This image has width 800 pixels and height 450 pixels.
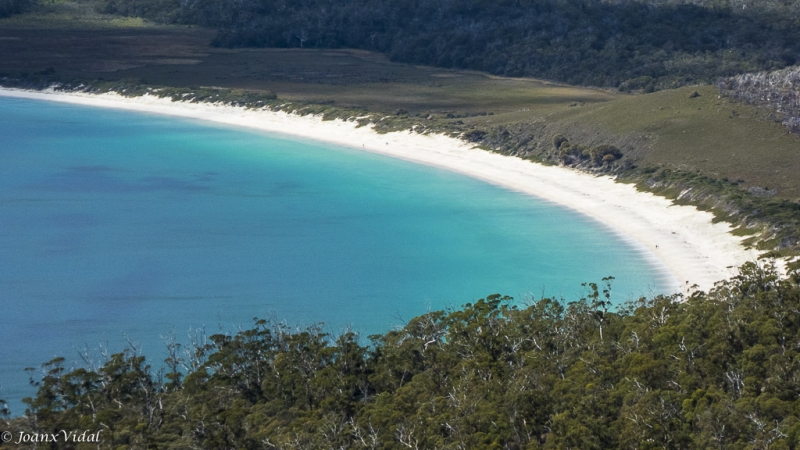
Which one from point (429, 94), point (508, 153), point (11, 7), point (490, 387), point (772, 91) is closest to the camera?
point (490, 387)

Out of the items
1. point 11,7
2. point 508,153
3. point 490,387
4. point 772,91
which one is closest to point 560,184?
point 508,153

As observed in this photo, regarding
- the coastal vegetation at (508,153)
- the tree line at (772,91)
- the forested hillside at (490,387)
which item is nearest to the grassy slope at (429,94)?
the coastal vegetation at (508,153)

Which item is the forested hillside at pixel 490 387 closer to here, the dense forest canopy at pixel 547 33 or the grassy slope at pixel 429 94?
the grassy slope at pixel 429 94

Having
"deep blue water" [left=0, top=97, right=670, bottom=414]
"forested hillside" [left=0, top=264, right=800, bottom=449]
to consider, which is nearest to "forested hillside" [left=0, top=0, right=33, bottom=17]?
"deep blue water" [left=0, top=97, right=670, bottom=414]

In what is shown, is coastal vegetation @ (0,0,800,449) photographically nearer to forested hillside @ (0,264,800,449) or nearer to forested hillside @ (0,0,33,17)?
forested hillside @ (0,264,800,449)

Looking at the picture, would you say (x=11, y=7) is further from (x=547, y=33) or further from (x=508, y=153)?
(x=508, y=153)

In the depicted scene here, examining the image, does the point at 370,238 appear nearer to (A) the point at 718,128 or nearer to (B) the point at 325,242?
(B) the point at 325,242
